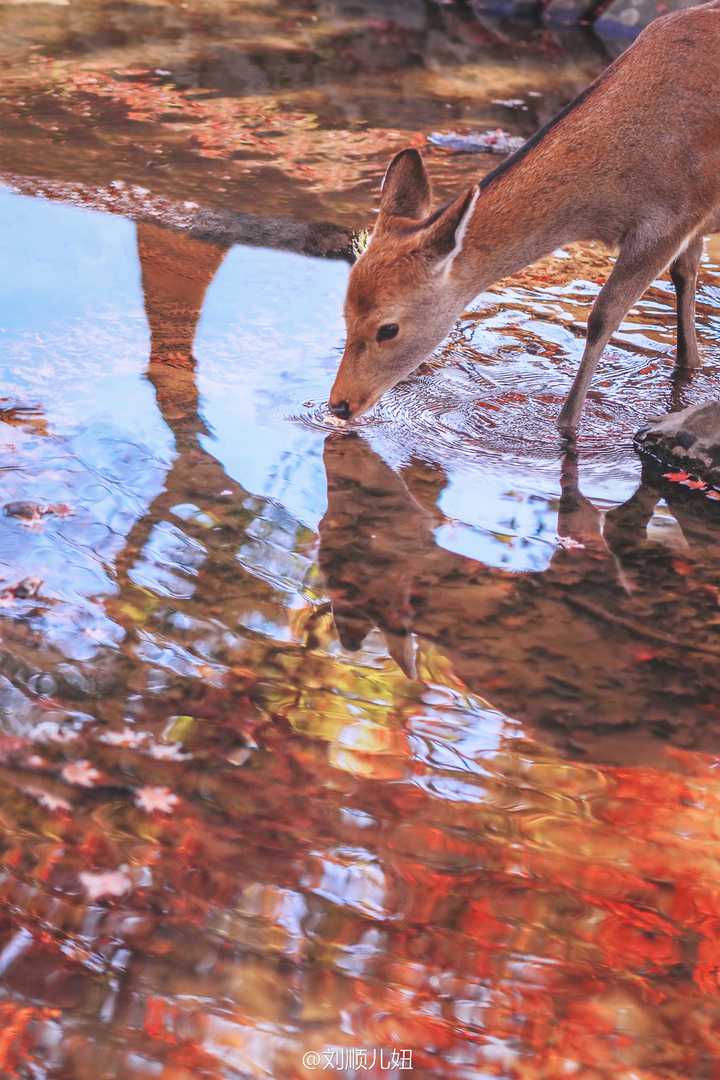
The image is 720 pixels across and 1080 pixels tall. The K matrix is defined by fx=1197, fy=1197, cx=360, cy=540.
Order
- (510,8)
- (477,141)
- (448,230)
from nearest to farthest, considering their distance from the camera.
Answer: (448,230)
(477,141)
(510,8)

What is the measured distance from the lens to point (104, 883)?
13.0ft

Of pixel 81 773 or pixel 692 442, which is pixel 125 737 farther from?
pixel 692 442

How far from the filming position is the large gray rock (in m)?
7.00

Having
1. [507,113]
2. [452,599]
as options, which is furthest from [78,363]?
[507,113]

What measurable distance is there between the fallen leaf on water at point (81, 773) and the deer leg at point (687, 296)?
5311mm

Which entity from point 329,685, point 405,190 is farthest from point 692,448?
point 329,685

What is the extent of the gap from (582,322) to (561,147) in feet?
7.38

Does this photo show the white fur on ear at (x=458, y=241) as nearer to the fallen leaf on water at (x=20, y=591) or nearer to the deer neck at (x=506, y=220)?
the deer neck at (x=506, y=220)

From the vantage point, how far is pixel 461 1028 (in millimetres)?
3574

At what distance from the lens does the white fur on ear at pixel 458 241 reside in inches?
239

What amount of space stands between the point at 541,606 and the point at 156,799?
222 cm

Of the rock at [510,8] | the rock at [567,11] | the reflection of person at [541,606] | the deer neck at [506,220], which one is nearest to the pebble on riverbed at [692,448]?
the reflection of person at [541,606]

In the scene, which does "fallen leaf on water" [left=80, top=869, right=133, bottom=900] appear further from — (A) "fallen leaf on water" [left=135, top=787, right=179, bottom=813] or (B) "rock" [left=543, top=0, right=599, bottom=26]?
(B) "rock" [left=543, top=0, right=599, bottom=26]

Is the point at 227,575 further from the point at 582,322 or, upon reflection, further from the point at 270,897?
the point at 582,322
